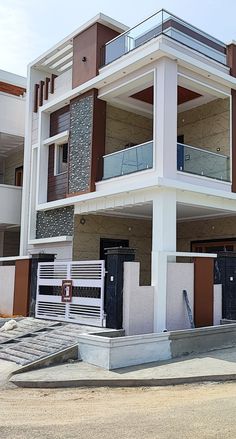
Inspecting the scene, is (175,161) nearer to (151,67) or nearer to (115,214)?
(151,67)

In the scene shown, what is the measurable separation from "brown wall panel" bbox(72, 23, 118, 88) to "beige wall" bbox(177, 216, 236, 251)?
6.43m

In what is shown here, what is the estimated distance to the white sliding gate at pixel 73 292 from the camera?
38.6 feet

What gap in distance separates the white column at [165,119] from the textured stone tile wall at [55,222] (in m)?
4.30

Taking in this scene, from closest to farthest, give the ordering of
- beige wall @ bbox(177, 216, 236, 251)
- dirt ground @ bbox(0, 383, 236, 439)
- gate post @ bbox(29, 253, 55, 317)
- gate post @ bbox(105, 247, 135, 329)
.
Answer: dirt ground @ bbox(0, 383, 236, 439), gate post @ bbox(105, 247, 135, 329), gate post @ bbox(29, 253, 55, 317), beige wall @ bbox(177, 216, 236, 251)

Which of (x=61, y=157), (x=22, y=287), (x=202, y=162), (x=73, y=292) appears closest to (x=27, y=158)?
(x=61, y=157)

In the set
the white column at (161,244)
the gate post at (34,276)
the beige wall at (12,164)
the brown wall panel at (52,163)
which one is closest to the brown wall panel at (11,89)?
the beige wall at (12,164)

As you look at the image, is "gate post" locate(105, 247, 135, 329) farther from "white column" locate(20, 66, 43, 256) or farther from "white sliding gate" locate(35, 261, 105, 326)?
"white column" locate(20, 66, 43, 256)

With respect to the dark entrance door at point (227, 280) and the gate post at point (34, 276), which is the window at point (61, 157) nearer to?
the gate post at point (34, 276)

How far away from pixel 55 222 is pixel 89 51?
5.73 metres

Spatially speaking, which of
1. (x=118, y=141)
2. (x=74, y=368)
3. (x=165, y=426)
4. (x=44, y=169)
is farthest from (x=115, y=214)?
(x=165, y=426)

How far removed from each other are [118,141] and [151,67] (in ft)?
11.5

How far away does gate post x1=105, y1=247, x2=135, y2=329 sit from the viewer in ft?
35.9

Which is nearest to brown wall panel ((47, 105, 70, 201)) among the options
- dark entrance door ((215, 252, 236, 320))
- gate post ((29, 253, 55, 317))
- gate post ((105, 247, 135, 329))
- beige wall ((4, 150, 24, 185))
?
gate post ((29, 253, 55, 317))

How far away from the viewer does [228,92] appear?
49.1 feet
